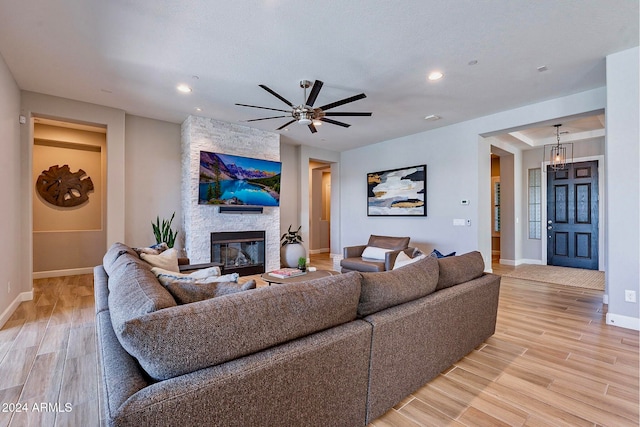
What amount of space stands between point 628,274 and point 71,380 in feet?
16.5

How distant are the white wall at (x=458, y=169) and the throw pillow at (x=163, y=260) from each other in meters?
4.58

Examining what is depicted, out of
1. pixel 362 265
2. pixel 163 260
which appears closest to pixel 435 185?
pixel 362 265

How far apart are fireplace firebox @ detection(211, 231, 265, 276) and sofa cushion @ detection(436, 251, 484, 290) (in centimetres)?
403

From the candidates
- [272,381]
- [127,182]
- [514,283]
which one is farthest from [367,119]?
[272,381]

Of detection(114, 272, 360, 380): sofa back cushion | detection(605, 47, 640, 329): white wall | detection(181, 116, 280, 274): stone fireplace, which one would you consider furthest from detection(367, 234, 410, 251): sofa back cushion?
detection(114, 272, 360, 380): sofa back cushion

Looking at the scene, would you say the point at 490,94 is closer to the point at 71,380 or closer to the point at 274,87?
the point at 274,87

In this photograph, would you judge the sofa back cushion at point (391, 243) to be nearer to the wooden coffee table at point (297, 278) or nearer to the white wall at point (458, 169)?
the white wall at point (458, 169)

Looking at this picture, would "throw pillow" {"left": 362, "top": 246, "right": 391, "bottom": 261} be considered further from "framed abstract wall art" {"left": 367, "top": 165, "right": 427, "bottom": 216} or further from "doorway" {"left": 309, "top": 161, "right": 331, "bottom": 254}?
"doorway" {"left": 309, "top": 161, "right": 331, "bottom": 254}

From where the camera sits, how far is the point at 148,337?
96cm

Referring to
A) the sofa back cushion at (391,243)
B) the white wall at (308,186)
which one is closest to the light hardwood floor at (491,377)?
the sofa back cushion at (391,243)

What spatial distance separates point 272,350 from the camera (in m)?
1.22

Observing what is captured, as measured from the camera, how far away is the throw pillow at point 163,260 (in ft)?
9.09

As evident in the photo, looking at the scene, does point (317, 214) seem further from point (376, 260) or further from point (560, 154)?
point (560, 154)

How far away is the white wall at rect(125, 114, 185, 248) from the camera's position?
5.07m
